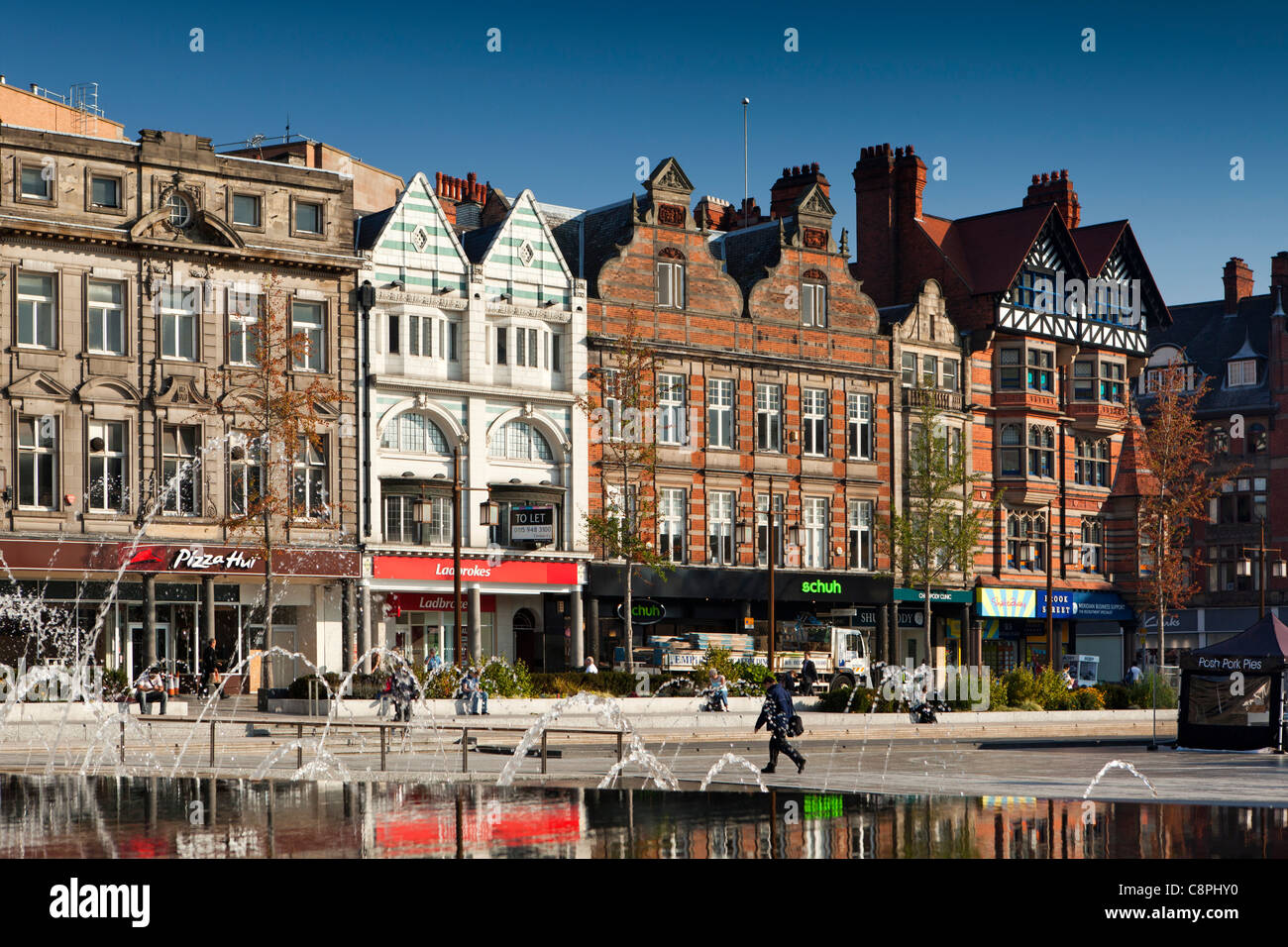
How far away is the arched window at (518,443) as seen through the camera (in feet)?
173

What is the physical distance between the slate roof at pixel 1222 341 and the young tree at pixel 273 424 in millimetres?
45463

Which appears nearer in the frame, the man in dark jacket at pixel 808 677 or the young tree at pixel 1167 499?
the man in dark jacket at pixel 808 677

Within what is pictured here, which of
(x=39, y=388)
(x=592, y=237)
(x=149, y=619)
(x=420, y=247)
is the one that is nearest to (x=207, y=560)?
(x=149, y=619)

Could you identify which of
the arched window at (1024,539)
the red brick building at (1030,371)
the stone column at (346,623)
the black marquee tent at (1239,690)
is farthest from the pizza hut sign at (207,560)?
the arched window at (1024,539)

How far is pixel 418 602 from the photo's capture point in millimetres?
51781

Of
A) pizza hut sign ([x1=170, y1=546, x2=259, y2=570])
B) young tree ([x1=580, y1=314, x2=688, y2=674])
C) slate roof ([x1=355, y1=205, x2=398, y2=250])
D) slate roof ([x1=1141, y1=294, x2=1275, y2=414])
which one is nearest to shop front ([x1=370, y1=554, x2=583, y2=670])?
young tree ([x1=580, y1=314, x2=688, y2=674])

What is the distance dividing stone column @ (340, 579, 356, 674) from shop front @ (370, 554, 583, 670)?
28.9 inches

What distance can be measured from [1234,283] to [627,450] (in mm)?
42804

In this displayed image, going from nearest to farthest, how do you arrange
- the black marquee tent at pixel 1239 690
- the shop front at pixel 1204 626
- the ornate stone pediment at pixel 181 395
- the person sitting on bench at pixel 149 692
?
the black marquee tent at pixel 1239 690 < the person sitting on bench at pixel 149 692 < the ornate stone pediment at pixel 181 395 < the shop front at pixel 1204 626

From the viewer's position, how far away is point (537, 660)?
5419 cm

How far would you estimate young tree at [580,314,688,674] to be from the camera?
52.3 metres

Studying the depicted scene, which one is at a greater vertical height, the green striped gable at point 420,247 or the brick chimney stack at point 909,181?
the brick chimney stack at point 909,181

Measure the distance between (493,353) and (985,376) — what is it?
21.3 meters

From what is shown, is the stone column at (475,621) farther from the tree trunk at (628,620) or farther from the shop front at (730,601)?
the tree trunk at (628,620)
